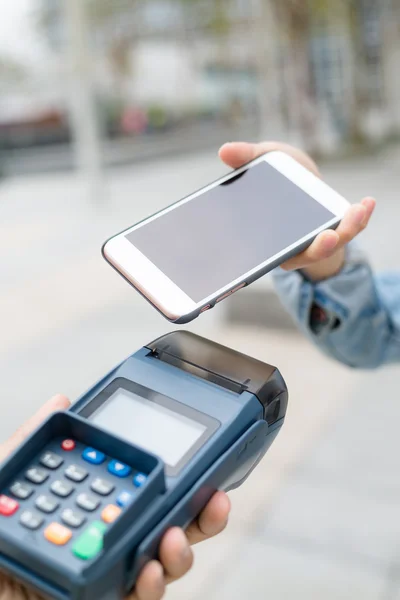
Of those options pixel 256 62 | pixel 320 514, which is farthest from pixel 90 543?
pixel 256 62

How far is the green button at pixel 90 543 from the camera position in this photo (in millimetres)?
444

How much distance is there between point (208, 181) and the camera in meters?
4.44

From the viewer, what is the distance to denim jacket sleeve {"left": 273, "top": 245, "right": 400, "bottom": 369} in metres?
0.85

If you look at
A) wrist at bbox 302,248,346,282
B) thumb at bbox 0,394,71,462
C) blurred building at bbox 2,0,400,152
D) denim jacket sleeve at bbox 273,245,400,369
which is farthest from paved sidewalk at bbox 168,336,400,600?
blurred building at bbox 2,0,400,152

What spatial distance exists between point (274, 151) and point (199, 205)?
12 centimetres

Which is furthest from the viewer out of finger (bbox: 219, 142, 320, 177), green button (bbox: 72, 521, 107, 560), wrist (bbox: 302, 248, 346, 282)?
wrist (bbox: 302, 248, 346, 282)

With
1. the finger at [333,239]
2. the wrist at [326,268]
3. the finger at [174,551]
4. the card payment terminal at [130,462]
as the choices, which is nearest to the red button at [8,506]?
the card payment terminal at [130,462]

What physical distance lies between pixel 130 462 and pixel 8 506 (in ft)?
0.29

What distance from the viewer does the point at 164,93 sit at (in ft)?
34.1

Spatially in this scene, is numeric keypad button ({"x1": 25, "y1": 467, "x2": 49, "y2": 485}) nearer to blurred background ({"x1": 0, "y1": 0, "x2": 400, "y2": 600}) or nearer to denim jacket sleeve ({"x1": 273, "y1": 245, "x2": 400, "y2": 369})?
denim jacket sleeve ({"x1": 273, "y1": 245, "x2": 400, "y2": 369})

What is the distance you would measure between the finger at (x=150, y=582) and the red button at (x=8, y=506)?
98 millimetres

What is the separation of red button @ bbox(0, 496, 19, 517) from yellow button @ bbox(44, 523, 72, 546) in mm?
31

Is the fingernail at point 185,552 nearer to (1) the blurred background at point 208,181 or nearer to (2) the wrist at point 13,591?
(2) the wrist at point 13,591

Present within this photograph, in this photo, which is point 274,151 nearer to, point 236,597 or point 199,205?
point 199,205
